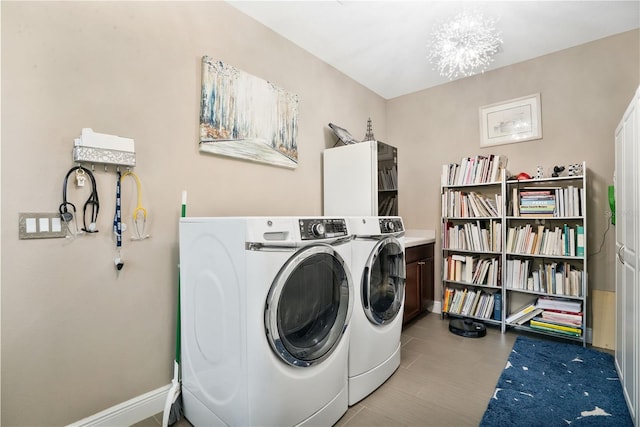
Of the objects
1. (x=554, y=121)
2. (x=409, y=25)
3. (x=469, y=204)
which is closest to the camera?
(x=409, y=25)

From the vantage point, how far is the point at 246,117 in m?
2.14

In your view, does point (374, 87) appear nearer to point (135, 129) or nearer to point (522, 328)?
→ point (135, 129)

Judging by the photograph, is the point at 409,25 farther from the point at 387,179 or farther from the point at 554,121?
the point at 554,121

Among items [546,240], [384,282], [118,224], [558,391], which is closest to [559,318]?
[546,240]

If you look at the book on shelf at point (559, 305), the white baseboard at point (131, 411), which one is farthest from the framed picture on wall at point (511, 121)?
the white baseboard at point (131, 411)

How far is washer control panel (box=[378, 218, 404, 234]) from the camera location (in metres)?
1.93

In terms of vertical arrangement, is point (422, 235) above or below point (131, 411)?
above

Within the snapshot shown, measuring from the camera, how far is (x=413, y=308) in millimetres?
2918

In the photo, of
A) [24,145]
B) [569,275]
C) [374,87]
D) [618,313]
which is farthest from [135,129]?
[569,275]

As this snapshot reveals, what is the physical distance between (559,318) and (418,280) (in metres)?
1.17

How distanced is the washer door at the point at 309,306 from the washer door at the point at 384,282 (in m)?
0.21

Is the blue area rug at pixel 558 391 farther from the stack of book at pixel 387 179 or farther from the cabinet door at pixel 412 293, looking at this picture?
the stack of book at pixel 387 179

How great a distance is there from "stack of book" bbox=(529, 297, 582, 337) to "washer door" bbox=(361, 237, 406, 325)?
147cm

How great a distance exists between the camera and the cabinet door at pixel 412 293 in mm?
2807
